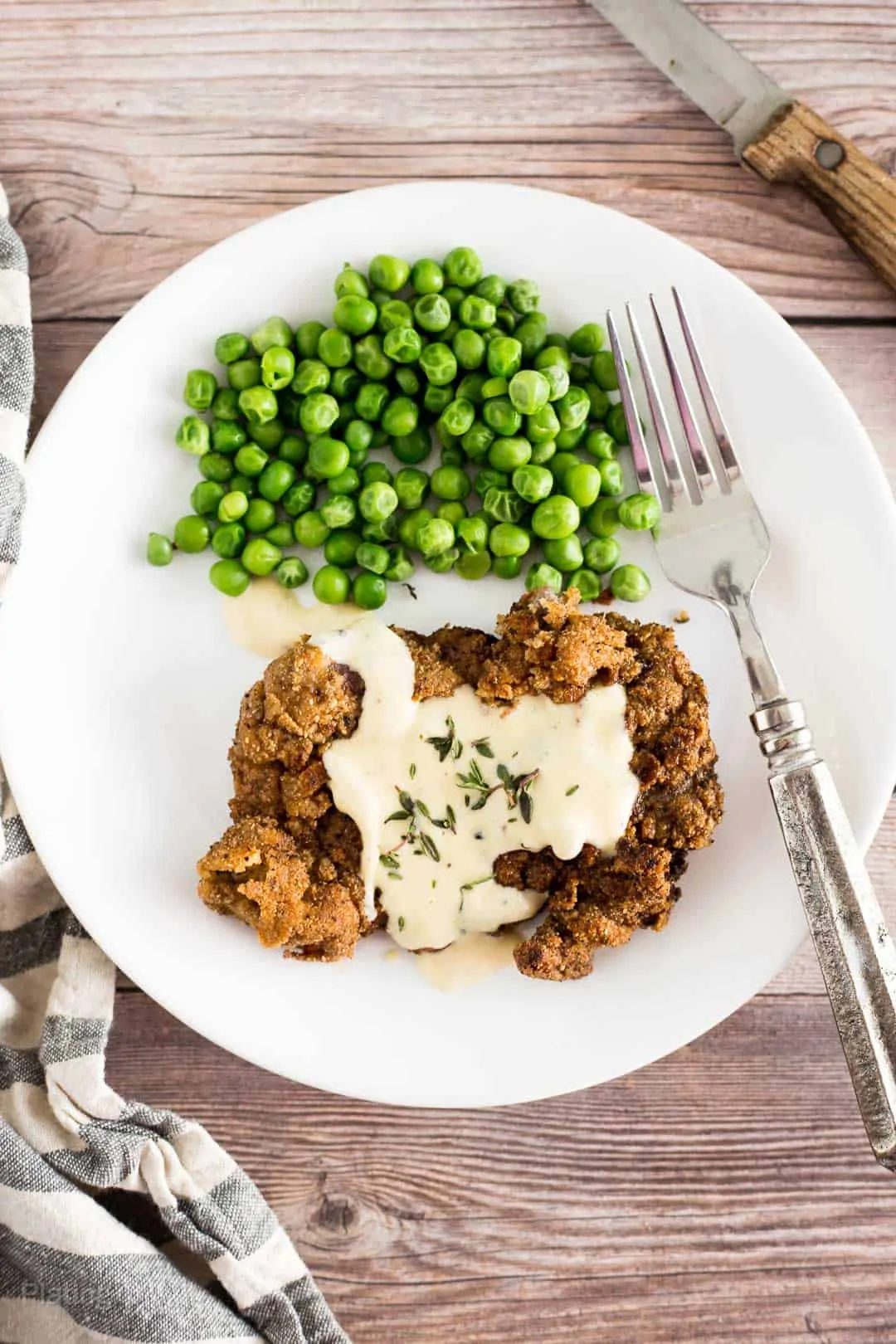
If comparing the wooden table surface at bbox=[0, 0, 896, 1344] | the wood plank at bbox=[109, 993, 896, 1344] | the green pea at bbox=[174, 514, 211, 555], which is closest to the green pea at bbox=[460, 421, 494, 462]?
the green pea at bbox=[174, 514, 211, 555]

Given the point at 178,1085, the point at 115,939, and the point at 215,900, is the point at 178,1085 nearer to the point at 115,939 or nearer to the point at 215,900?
the point at 115,939

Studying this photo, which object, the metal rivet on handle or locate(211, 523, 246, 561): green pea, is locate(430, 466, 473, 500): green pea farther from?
the metal rivet on handle

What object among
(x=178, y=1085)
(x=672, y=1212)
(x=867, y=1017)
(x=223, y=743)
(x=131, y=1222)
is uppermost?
(x=867, y=1017)

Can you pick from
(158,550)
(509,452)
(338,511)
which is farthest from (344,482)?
(158,550)

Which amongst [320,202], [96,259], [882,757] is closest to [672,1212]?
[882,757]

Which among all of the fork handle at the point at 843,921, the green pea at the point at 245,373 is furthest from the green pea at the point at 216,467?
the fork handle at the point at 843,921

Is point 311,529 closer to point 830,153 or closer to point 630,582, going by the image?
point 630,582
